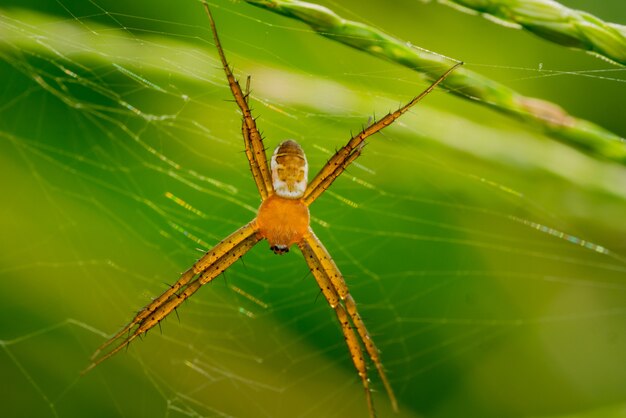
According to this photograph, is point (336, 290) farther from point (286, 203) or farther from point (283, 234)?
point (286, 203)

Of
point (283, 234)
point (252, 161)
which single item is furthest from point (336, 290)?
point (252, 161)

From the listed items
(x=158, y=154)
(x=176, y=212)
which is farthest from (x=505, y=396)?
(x=158, y=154)

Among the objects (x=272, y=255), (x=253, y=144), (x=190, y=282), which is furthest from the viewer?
(x=272, y=255)

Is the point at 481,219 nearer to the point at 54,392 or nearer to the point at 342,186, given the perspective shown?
the point at 342,186

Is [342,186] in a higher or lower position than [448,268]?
higher

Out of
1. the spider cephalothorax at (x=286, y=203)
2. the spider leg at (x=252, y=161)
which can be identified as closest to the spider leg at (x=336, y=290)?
the spider cephalothorax at (x=286, y=203)

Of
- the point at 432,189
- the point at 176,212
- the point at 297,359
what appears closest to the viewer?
the point at 432,189

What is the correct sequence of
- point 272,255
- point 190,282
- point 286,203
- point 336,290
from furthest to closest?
point 272,255 < point 336,290 < point 190,282 < point 286,203
